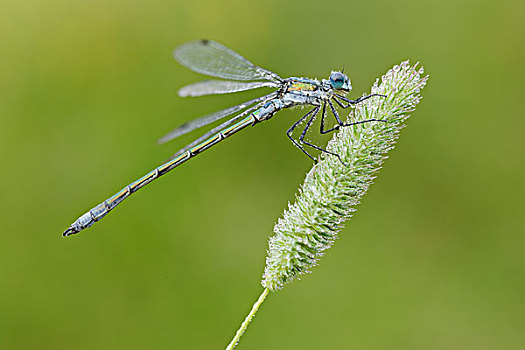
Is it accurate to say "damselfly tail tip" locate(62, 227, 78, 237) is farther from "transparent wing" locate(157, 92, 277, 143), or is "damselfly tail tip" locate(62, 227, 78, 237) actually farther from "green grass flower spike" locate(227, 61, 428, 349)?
"green grass flower spike" locate(227, 61, 428, 349)

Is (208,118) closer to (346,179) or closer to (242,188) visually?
(346,179)

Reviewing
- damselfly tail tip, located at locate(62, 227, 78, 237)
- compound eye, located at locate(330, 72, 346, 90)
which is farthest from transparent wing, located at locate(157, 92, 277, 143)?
damselfly tail tip, located at locate(62, 227, 78, 237)

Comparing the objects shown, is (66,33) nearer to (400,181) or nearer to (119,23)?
(119,23)

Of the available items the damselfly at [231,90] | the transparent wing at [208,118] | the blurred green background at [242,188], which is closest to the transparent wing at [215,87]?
the damselfly at [231,90]

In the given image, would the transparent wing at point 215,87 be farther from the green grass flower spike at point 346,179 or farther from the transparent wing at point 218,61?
the green grass flower spike at point 346,179

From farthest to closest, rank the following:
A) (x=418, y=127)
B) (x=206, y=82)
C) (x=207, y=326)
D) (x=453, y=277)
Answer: (x=418, y=127)
(x=453, y=277)
(x=207, y=326)
(x=206, y=82)

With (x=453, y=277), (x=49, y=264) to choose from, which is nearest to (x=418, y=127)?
(x=453, y=277)
